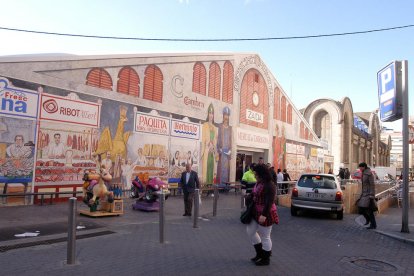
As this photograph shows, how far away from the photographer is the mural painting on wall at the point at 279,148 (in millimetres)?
24281

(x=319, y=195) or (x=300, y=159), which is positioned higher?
(x=300, y=159)

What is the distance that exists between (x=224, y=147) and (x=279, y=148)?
675 centimetres

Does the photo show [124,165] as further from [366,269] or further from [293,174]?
[293,174]

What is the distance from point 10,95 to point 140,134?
5144mm

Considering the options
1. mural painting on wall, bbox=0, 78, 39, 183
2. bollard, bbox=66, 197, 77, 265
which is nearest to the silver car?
bollard, bbox=66, 197, 77, 265

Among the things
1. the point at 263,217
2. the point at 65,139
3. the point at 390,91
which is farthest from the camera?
the point at 65,139

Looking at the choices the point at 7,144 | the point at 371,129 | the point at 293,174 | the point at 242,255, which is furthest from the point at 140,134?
the point at 371,129

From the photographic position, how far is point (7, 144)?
10406mm

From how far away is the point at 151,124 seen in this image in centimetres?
1506

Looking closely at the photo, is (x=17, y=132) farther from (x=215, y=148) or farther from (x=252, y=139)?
(x=252, y=139)

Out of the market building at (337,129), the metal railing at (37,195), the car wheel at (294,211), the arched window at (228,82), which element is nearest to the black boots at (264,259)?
the car wheel at (294,211)

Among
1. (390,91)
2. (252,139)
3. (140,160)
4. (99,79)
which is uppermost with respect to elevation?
(99,79)

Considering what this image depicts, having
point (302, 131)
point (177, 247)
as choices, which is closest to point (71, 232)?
point (177, 247)

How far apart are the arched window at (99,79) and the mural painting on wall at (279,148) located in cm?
1366
